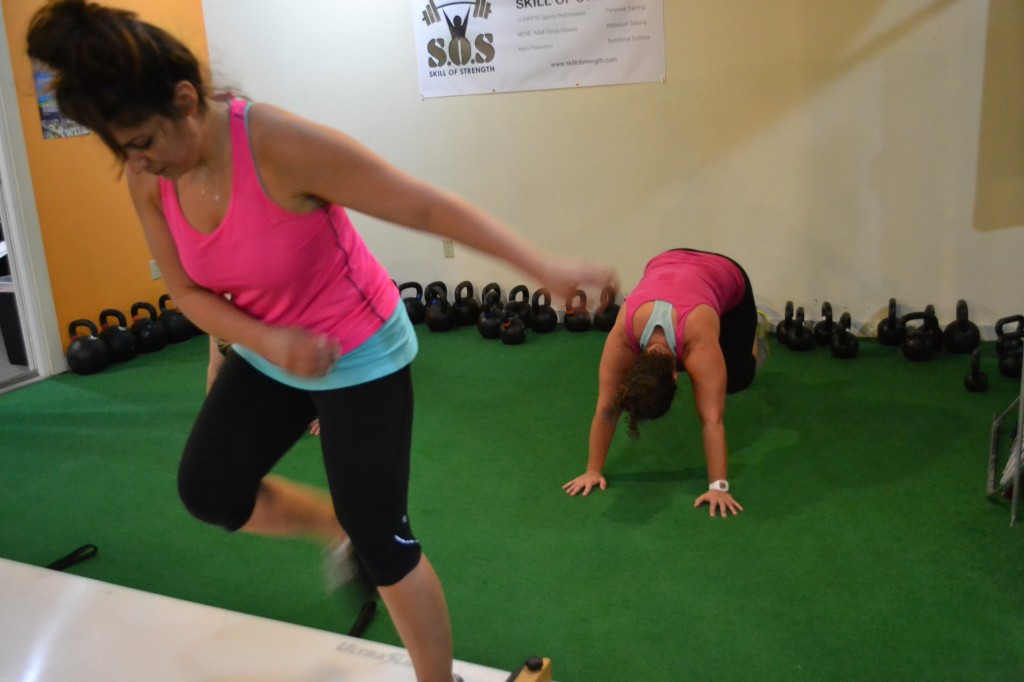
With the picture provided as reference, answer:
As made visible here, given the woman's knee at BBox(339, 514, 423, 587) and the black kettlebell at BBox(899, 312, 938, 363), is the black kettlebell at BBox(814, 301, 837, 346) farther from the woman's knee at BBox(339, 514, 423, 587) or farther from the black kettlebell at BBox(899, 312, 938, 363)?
the woman's knee at BBox(339, 514, 423, 587)

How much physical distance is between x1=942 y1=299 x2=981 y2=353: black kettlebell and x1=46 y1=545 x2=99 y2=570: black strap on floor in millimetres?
3798

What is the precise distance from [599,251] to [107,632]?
3.70m

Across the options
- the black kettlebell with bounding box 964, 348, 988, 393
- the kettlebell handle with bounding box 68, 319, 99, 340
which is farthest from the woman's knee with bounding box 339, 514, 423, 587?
the kettlebell handle with bounding box 68, 319, 99, 340

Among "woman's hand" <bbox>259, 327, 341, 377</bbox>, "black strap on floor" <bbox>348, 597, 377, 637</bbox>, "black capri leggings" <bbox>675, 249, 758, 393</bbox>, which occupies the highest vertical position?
"woman's hand" <bbox>259, 327, 341, 377</bbox>

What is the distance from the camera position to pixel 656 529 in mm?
2746

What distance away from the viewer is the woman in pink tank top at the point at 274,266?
122 centimetres

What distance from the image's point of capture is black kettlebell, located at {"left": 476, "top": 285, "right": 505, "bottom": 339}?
16.6ft

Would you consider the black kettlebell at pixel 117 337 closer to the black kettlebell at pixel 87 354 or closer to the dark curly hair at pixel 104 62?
the black kettlebell at pixel 87 354

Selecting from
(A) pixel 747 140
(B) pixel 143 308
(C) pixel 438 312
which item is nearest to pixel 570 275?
(A) pixel 747 140

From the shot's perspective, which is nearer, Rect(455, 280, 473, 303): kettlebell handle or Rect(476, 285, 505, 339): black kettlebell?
Rect(476, 285, 505, 339): black kettlebell

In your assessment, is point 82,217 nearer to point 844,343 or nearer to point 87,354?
point 87,354

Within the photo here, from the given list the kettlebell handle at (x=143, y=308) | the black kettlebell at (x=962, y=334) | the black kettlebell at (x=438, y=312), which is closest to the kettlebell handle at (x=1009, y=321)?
the black kettlebell at (x=962, y=334)

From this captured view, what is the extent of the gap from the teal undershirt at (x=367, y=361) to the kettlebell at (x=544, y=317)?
11.7 ft

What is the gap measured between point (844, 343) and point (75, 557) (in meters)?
3.42
